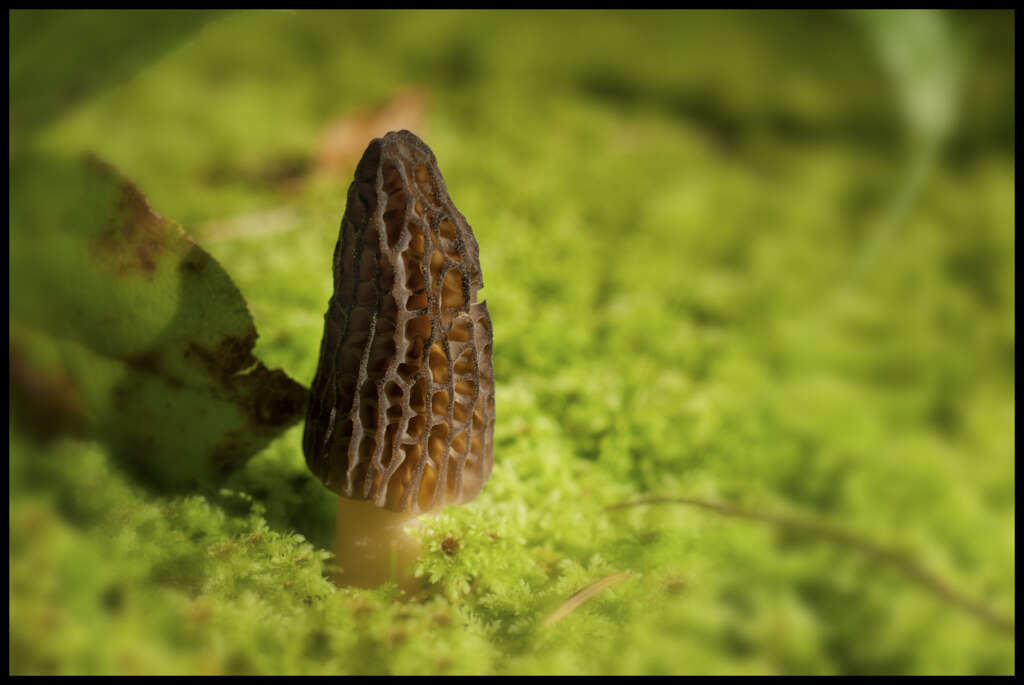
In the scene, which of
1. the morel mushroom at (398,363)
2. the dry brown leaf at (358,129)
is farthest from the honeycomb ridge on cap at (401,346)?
the dry brown leaf at (358,129)

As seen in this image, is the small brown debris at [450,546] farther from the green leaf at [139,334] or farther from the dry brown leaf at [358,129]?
the dry brown leaf at [358,129]

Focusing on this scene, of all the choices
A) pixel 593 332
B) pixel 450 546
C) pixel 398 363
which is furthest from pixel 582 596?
pixel 593 332

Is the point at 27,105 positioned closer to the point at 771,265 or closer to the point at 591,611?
the point at 591,611

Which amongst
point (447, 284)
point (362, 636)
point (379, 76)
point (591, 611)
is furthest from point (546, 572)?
point (379, 76)

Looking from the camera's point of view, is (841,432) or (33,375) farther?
(841,432)

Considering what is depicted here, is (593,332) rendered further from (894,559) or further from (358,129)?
(358,129)

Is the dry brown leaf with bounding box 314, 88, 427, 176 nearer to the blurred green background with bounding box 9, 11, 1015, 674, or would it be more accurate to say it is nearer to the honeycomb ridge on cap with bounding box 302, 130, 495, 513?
the blurred green background with bounding box 9, 11, 1015, 674
